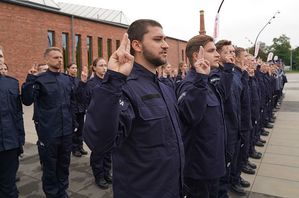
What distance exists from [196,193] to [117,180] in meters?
1.29

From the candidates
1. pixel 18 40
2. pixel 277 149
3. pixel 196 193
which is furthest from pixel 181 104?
pixel 18 40

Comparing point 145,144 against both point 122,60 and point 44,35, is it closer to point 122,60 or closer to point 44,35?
point 122,60

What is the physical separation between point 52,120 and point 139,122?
2.58 metres

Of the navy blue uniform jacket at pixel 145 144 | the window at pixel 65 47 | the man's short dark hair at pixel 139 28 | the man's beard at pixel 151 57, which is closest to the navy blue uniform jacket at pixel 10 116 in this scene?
the navy blue uniform jacket at pixel 145 144

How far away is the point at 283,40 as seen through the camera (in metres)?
95.2

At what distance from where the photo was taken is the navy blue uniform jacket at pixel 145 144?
2244 mm

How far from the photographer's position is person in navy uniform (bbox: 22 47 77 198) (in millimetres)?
4449

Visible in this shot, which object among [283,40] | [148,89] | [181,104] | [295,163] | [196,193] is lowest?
[295,163]

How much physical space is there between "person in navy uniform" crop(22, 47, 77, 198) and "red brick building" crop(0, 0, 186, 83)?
1492 centimetres

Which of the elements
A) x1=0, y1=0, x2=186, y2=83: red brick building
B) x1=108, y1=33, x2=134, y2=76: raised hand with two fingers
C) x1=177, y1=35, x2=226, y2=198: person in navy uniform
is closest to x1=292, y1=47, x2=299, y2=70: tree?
x1=0, y1=0, x2=186, y2=83: red brick building

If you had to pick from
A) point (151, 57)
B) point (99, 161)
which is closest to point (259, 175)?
point (99, 161)

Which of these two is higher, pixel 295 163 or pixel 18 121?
pixel 18 121

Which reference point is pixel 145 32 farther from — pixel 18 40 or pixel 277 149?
pixel 18 40

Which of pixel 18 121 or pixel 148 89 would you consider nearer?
pixel 148 89
